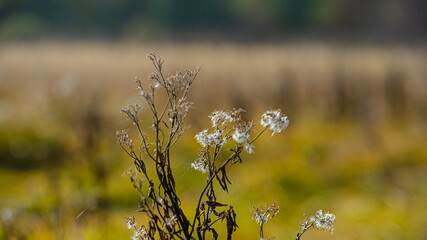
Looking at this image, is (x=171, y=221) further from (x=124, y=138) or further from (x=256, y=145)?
(x=256, y=145)

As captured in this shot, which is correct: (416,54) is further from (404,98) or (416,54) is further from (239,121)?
(239,121)

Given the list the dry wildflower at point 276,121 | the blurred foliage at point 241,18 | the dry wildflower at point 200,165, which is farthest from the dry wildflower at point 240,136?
the blurred foliage at point 241,18

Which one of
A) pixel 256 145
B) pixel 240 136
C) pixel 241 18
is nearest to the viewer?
pixel 240 136

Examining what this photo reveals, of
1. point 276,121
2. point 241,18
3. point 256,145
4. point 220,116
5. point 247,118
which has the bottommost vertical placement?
point 276,121

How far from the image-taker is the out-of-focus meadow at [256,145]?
503 cm

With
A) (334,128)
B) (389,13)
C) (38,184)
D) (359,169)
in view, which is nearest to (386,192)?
(359,169)

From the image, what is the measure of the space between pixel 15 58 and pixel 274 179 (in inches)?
501

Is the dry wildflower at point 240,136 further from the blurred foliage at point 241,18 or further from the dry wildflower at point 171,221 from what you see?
the blurred foliage at point 241,18

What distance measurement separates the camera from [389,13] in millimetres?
32062

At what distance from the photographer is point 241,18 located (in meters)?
36.7

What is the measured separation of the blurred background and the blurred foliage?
26.0 feet

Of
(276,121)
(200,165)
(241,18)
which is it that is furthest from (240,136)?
(241,18)

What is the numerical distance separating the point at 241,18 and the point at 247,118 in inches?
1140

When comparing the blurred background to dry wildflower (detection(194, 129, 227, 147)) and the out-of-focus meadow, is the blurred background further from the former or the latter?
dry wildflower (detection(194, 129, 227, 147))
